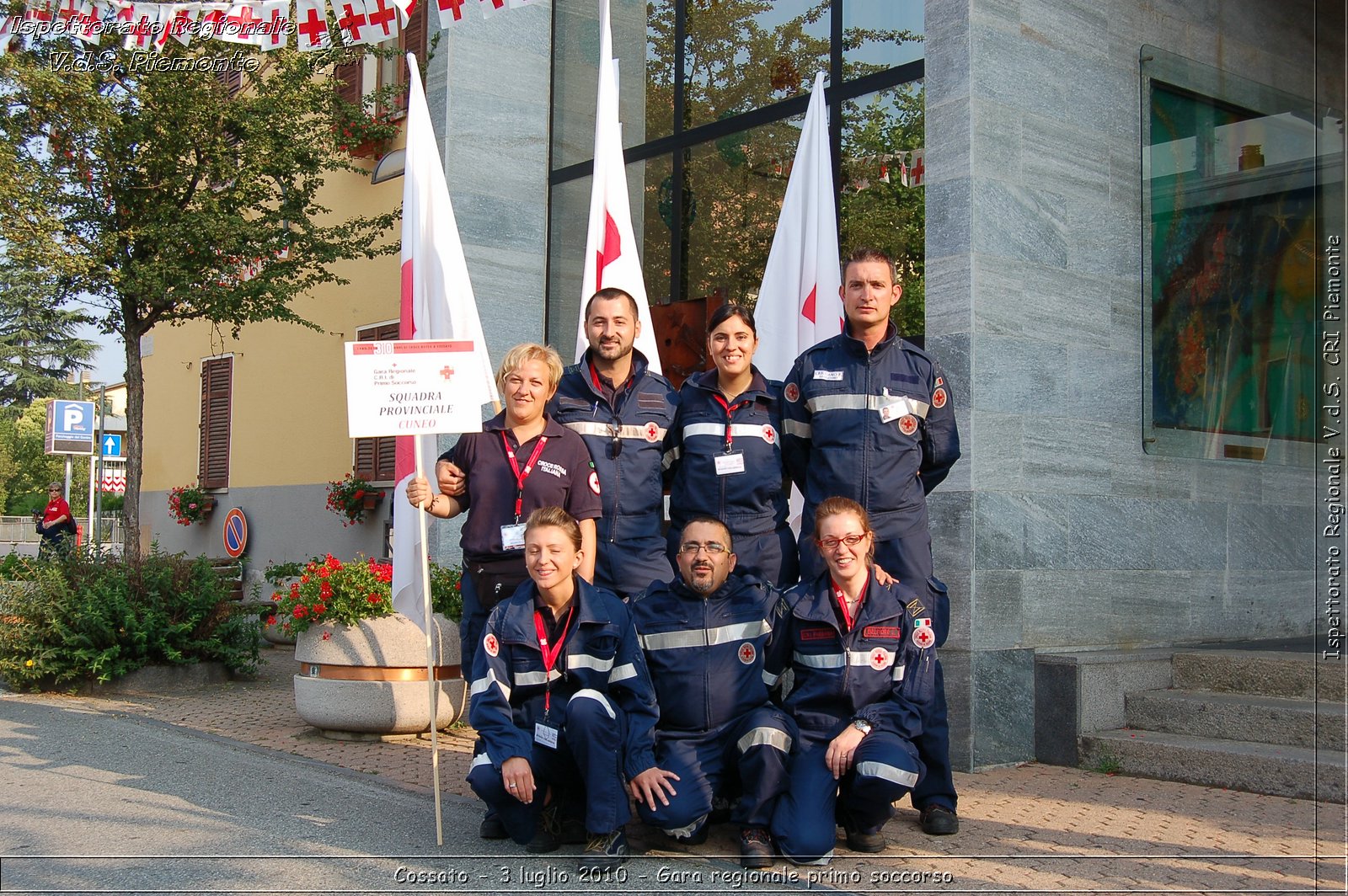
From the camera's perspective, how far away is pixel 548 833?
4.96m

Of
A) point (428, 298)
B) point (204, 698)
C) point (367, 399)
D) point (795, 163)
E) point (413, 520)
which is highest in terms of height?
point (795, 163)

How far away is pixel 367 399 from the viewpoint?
5.48 meters

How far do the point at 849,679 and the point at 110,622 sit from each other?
647 centimetres

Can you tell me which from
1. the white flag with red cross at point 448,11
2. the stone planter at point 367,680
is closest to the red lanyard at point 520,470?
the stone planter at point 367,680

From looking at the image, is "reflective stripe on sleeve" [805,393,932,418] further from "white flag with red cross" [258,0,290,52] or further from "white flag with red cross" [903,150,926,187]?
"white flag with red cross" [258,0,290,52]

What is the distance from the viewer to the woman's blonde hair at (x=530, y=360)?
5.43m

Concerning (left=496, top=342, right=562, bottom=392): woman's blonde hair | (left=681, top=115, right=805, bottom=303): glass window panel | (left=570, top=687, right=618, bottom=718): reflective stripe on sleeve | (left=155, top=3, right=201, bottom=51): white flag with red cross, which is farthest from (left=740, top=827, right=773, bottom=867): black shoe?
(left=155, top=3, right=201, bottom=51): white flag with red cross

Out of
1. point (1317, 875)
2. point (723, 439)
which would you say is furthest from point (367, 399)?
point (1317, 875)

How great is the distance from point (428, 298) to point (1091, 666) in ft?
15.0

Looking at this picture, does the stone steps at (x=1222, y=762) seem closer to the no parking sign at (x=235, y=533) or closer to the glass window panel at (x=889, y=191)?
the glass window panel at (x=889, y=191)

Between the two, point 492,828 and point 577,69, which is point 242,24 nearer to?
point 577,69

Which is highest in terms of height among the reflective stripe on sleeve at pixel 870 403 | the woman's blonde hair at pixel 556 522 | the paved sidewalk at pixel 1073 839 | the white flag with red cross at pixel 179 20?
the white flag with red cross at pixel 179 20

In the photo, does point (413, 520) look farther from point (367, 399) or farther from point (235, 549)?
point (235, 549)

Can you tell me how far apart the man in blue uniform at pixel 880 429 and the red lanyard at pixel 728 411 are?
26cm
